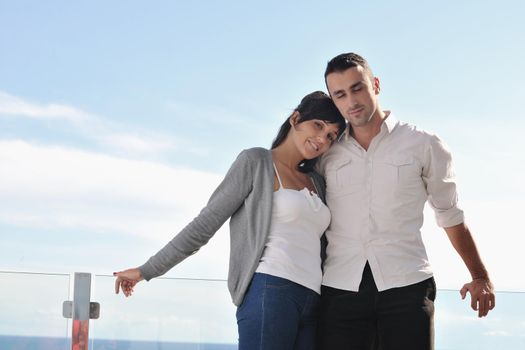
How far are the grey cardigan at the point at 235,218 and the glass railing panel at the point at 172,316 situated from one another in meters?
0.99

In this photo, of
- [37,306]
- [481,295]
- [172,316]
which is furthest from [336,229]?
[37,306]

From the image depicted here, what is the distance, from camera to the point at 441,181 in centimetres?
295

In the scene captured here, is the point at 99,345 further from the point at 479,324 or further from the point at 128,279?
the point at 479,324

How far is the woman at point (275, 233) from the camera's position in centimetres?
271

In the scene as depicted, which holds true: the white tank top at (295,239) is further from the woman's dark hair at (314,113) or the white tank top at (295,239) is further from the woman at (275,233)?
the woman's dark hair at (314,113)

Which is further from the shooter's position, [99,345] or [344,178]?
[99,345]

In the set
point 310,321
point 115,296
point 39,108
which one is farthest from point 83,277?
point 39,108

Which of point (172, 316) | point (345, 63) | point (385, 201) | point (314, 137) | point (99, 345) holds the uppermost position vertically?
point (345, 63)

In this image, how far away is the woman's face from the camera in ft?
9.63

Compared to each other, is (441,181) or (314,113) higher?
(314,113)

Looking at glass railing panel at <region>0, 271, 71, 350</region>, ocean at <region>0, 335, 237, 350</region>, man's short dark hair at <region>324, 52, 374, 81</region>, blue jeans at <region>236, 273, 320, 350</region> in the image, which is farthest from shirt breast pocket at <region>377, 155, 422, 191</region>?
glass railing panel at <region>0, 271, 71, 350</region>

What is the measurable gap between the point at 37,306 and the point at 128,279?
3.68 ft

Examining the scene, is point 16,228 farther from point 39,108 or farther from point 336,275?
point 336,275

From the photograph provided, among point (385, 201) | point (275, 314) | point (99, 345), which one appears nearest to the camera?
point (275, 314)
